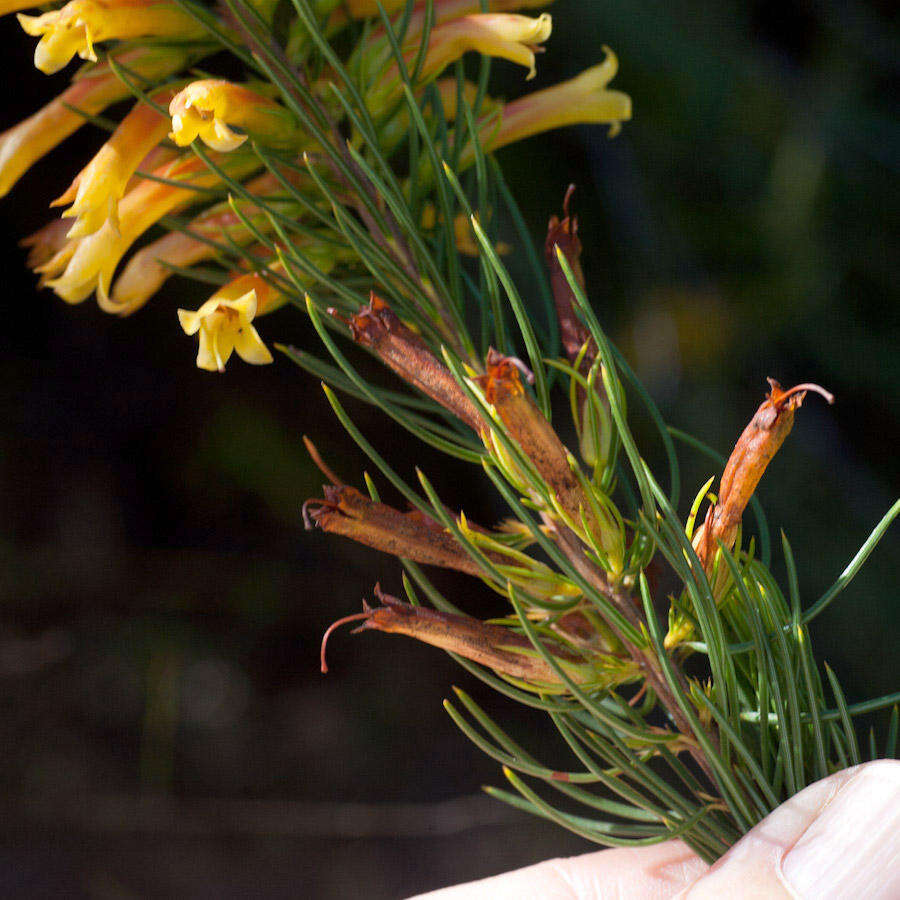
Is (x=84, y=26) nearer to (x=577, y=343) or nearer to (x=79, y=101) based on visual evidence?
(x=79, y=101)

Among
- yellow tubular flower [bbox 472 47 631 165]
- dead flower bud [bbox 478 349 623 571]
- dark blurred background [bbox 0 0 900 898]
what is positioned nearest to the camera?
dead flower bud [bbox 478 349 623 571]

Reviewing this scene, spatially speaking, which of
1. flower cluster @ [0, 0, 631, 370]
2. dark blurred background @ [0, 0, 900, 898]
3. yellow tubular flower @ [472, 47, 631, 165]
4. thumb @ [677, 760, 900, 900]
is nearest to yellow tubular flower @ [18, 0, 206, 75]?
flower cluster @ [0, 0, 631, 370]

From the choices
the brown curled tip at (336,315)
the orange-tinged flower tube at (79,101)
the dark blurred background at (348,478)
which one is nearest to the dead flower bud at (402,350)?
the brown curled tip at (336,315)

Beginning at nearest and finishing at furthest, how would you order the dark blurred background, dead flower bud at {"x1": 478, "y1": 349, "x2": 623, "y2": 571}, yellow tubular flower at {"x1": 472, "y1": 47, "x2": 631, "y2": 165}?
1. dead flower bud at {"x1": 478, "y1": 349, "x2": 623, "y2": 571}
2. yellow tubular flower at {"x1": 472, "y1": 47, "x2": 631, "y2": 165}
3. the dark blurred background

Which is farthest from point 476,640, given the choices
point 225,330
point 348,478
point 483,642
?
point 348,478

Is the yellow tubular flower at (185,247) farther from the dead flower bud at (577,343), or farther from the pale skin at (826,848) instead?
the pale skin at (826,848)

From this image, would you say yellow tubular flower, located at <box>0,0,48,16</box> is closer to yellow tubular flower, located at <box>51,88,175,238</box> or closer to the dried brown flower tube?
yellow tubular flower, located at <box>51,88,175,238</box>

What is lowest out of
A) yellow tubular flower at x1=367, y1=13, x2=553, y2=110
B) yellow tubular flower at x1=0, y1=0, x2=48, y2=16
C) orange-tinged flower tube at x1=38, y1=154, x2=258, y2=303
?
orange-tinged flower tube at x1=38, y1=154, x2=258, y2=303
